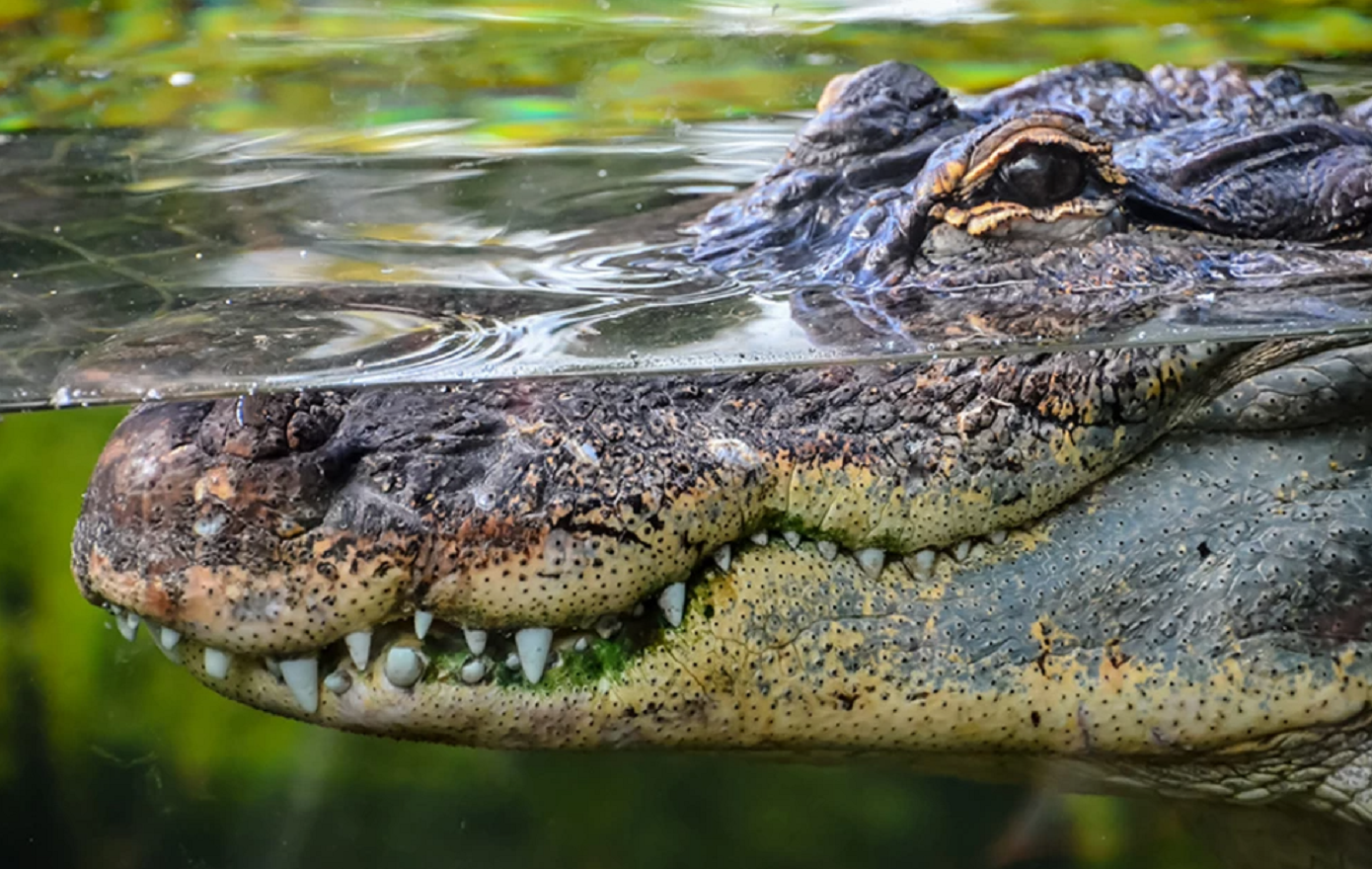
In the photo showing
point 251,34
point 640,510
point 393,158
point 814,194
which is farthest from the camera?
point 814,194

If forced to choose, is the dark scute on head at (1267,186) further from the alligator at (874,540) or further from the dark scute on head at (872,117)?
the dark scute on head at (872,117)

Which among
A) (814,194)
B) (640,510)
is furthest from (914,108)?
(640,510)

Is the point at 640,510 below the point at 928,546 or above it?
above

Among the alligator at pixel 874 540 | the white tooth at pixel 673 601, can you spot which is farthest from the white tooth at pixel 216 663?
the white tooth at pixel 673 601

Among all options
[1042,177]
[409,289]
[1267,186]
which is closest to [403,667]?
[409,289]

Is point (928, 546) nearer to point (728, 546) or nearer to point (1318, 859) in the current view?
point (728, 546)

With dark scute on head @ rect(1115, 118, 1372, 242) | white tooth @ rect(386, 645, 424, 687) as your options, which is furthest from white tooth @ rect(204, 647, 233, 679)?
dark scute on head @ rect(1115, 118, 1372, 242)
